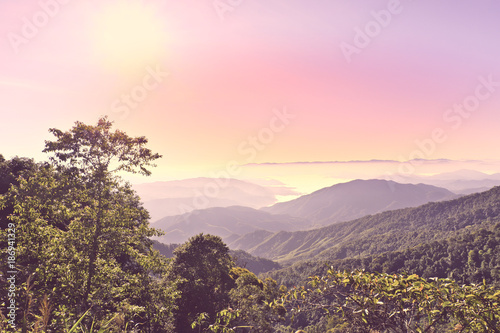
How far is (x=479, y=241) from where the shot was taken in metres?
156

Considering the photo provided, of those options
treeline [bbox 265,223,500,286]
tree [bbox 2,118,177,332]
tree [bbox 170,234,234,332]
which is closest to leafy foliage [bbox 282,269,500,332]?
tree [bbox 2,118,177,332]

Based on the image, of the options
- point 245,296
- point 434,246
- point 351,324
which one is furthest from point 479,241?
point 351,324

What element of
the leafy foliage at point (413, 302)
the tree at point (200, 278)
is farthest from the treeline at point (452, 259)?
the leafy foliage at point (413, 302)

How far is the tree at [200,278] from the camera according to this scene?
2275 centimetres

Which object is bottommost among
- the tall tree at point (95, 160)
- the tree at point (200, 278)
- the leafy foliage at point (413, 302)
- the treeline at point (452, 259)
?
the treeline at point (452, 259)

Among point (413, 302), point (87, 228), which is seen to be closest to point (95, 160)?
point (87, 228)

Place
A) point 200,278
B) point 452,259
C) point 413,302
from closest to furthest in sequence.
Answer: point 413,302, point 200,278, point 452,259

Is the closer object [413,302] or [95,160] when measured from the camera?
[413,302]

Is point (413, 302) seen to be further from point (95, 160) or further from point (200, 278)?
point (200, 278)

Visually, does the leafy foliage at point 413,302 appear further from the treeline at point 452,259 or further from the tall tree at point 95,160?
the treeline at point 452,259

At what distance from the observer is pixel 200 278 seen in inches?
954

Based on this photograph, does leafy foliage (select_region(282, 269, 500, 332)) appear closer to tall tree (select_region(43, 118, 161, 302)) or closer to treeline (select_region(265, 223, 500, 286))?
tall tree (select_region(43, 118, 161, 302))

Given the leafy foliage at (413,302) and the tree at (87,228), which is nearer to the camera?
the leafy foliage at (413,302)

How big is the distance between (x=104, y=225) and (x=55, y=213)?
1.66 m
